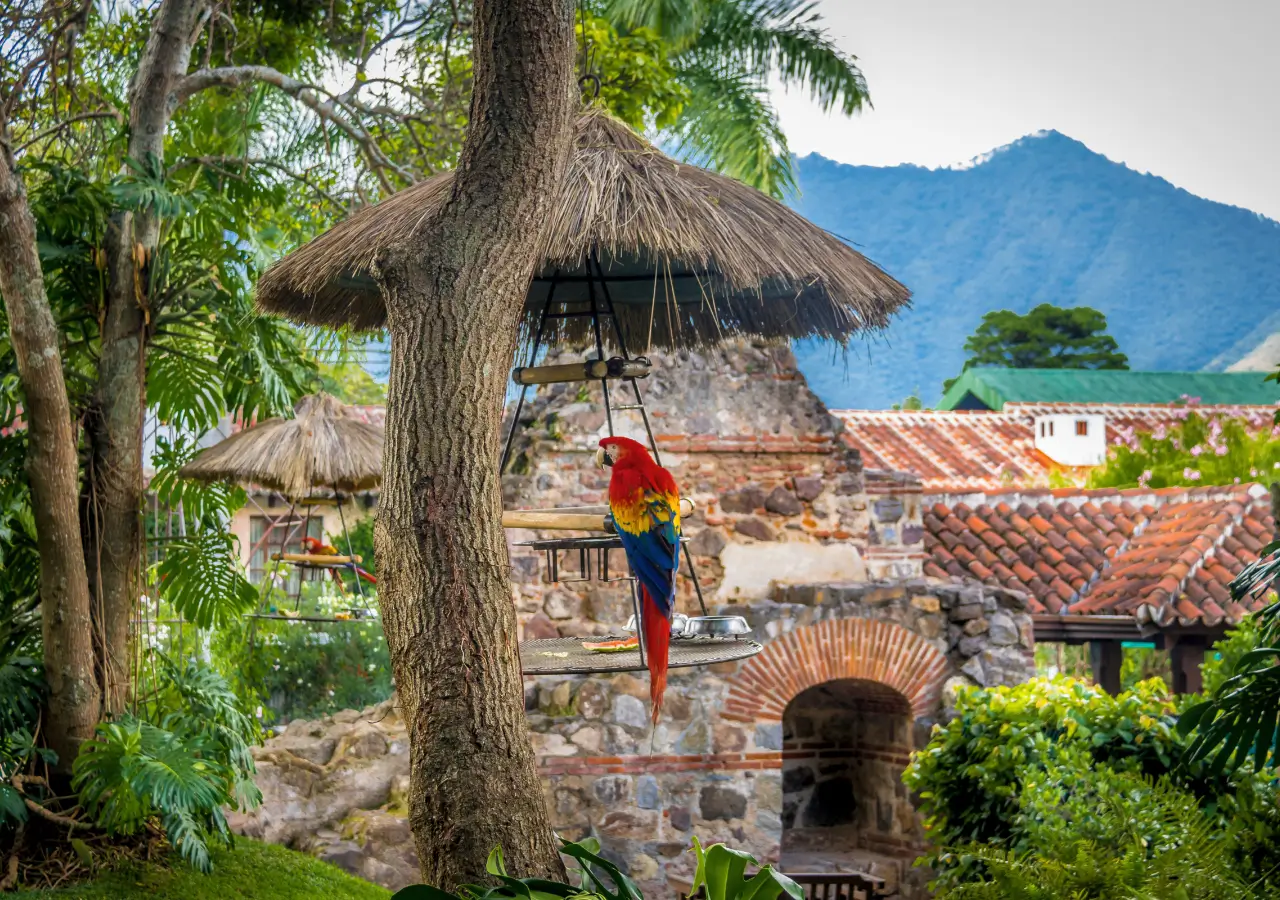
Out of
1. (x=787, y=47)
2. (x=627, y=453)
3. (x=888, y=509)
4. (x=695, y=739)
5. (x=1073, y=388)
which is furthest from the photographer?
(x=1073, y=388)

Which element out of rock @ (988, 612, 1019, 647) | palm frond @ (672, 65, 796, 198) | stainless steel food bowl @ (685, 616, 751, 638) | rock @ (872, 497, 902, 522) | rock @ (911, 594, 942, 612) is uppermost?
palm frond @ (672, 65, 796, 198)

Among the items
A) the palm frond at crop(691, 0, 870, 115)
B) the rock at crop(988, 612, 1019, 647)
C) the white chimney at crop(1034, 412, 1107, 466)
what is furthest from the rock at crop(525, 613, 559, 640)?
the white chimney at crop(1034, 412, 1107, 466)

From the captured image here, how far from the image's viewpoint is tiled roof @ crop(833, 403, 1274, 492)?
15273mm

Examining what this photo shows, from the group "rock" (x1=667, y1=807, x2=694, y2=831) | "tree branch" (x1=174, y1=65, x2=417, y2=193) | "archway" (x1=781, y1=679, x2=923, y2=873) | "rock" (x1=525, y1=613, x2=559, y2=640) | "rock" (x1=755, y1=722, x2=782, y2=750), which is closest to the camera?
"tree branch" (x1=174, y1=65, x2=417, y2=193)

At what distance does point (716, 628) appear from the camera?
375 centimetres

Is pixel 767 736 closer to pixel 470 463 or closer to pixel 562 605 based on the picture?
pixel 562 605

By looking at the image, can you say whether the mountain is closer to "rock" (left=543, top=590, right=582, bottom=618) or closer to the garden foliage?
"rock" (left=543, top=590, right=582, bottom=618)

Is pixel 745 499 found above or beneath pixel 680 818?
above

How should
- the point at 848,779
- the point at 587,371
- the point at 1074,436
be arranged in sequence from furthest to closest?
the point at 1074,436
the point at 848,779
the point at 587,371

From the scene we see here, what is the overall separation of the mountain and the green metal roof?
1850 centimetres

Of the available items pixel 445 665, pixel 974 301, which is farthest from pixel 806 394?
pixel 974 301

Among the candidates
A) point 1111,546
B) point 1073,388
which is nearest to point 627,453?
point 1111,546

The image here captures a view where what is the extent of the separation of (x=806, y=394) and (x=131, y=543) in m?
4.42

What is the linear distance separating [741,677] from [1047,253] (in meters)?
54.0
